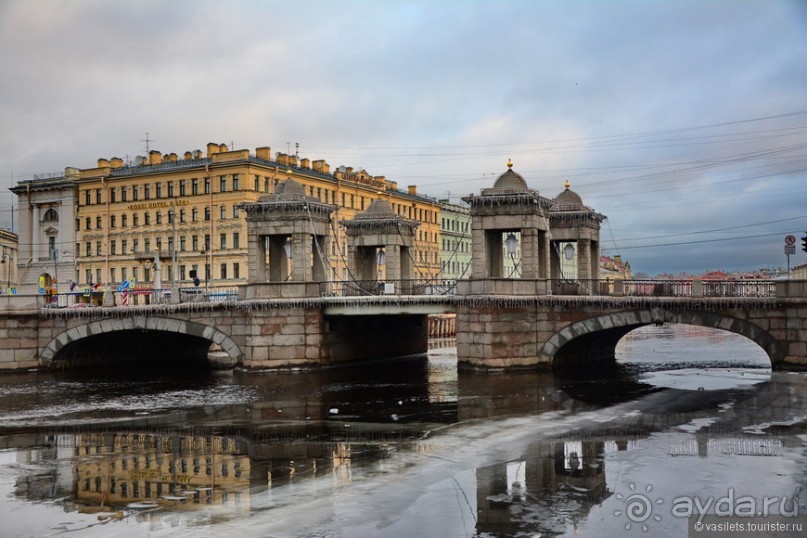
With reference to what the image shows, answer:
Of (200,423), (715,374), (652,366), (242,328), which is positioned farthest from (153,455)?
(652,366)

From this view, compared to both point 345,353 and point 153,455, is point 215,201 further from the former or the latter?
point 153,455

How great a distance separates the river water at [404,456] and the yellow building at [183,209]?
37.9m

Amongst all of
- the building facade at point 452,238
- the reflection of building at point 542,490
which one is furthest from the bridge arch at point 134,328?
the building facade at point 452,238

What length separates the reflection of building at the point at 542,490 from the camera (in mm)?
16547

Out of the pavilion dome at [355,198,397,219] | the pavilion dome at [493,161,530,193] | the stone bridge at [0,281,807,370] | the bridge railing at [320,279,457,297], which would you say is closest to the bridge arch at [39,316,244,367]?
the stone bridge at [0,281,807,370]

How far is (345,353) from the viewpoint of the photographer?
52094 millimetres

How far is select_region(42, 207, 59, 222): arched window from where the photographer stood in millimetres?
88500

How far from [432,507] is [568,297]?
2635 centimetres

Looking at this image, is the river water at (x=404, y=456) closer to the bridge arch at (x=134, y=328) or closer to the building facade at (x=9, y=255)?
the bridge arch at (x=134, y=328)

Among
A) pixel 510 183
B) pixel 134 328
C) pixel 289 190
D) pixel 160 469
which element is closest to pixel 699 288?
pixel 510 183

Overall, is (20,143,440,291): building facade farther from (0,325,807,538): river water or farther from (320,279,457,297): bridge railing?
(0,325,807,538): river water

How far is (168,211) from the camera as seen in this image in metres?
82.6

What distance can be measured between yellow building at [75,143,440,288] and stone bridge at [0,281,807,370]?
848 inches

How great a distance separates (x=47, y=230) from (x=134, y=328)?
149 feet
